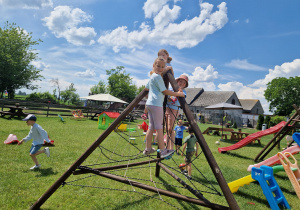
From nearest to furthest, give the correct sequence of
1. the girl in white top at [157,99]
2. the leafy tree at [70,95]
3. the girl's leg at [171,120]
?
the girl in white top at [157,99], the girl's leg at [171,120], the leafy tree at [70,95]

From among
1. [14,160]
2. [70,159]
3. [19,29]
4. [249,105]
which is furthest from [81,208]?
[249,105]

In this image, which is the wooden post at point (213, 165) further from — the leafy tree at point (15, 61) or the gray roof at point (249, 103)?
the gray roof at point (249, 103)

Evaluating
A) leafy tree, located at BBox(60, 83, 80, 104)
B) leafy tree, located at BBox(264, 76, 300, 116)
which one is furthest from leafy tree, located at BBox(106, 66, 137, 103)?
leafy tree, located at BBox(264, 76, 300, 116)

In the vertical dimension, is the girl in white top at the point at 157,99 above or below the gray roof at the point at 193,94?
below

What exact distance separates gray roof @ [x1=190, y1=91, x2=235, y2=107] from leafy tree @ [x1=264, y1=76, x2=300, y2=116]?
2262 cm

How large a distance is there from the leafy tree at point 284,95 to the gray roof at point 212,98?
74.2 feet

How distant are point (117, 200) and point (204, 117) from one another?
114 ft

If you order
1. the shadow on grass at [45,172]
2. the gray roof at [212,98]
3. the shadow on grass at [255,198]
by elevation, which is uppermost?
the gray roof at [212,98]

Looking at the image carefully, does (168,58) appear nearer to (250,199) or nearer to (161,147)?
(161,147)

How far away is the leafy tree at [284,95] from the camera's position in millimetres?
51009

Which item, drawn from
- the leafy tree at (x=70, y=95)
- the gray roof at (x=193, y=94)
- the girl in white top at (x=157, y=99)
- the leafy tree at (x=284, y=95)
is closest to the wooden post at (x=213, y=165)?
the girl in white top at (x=157, y=99)

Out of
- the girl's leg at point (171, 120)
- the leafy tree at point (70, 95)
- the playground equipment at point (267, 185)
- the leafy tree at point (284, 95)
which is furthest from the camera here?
the leafy tree at point (70, 95)

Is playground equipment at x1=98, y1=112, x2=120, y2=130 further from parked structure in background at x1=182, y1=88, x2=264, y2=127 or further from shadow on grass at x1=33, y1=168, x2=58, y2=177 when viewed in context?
parked structure in background at x1=182, y1=88, x2=264, y2=127

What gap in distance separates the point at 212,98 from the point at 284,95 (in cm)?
2730
